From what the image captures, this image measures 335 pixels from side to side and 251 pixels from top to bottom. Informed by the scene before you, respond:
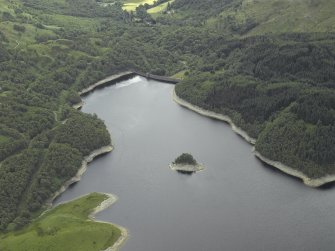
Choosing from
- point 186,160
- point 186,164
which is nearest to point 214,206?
point 186,164

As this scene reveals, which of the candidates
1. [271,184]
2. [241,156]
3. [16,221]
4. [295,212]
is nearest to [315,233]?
[295,212]

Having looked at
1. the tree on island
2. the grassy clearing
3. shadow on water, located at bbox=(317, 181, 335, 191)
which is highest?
the tree on island

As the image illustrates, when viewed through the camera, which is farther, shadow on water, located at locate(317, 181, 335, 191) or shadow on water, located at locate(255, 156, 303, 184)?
shadow on water, located at locate(255, 156, 303, 184)

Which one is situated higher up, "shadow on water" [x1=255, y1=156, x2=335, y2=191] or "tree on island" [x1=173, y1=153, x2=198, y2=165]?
"tree on island" [x1=173, y1=153, x2=198, y2=165]

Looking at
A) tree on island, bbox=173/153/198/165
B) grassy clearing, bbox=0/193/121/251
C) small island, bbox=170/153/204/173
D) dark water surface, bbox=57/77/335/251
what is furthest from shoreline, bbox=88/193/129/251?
tree on island, bbox=173/153/198/165

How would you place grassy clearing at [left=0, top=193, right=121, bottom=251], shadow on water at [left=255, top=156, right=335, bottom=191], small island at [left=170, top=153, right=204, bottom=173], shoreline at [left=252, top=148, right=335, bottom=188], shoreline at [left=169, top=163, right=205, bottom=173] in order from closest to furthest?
grassy clearing at [left=0, top=193, right=121, bottom=251]
shadow on water at [left=255, top=156, right=335, bottom=191]
shoreline at [left=252, top=148, right=335, bottom=188]
shoreline at [left=169, top=163, right=205, bottom=173]
small island at [left=170, top=153, right=204, bottom=173]

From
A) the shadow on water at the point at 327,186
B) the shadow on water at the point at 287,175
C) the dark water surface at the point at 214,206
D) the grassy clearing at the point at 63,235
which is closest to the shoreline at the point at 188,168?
the dark water surface at the point at 214,206

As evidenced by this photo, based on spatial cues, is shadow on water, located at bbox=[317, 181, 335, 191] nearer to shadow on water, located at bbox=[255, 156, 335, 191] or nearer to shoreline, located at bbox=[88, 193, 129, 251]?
shadow on water, located at bbox=[255, 156, 335, 191]

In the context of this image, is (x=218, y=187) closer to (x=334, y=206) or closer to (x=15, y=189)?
(x=334, y=206)

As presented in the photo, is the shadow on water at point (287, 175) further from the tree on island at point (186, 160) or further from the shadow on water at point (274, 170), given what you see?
the tree on island at point (186, 160)
